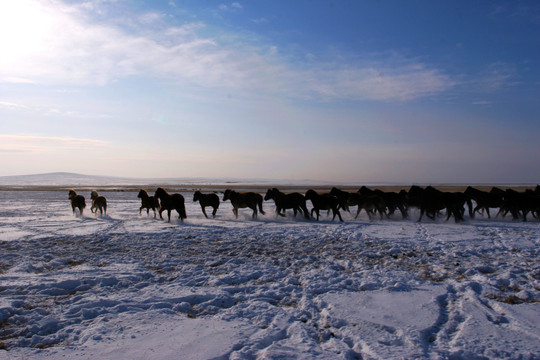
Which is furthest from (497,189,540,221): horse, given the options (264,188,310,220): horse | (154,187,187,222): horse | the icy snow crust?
(154,187,187,222): horse

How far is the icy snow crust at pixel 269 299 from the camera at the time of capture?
4023 mm

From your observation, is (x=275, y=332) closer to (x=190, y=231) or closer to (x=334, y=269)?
(x=334, y=269)

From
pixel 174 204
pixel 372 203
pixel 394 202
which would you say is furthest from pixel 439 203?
pixel 174 204

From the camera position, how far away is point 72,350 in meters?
3.90

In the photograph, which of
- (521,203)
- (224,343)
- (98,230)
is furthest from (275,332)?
(521,203)

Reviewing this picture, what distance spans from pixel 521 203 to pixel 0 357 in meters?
20.2

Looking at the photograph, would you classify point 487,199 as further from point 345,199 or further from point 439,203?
point 345,199

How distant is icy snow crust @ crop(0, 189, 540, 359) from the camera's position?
4.02 meters

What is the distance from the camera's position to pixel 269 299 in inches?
222

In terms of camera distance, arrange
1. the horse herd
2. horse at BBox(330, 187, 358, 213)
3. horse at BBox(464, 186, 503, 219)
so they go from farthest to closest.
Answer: horse at BBox(330, 187, 358, 213) → horse at BBox(464, 186, 503, 219) → the horse herd

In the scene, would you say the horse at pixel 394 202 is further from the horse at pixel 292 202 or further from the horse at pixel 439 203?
the horse at pixel 292 202

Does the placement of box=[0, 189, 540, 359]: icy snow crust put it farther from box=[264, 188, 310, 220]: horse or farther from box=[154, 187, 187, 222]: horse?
box=[264, 188, 310, 220]: horse

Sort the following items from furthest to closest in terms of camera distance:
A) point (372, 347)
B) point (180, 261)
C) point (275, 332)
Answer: point (180, 261) < point (275, 332) < point (372, 347)

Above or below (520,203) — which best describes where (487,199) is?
above
